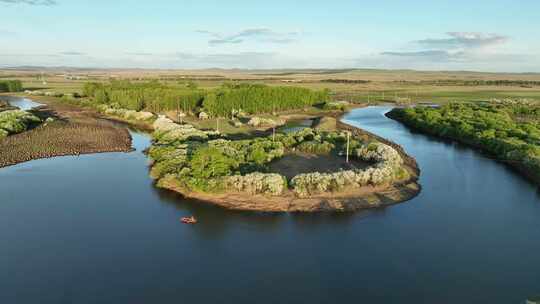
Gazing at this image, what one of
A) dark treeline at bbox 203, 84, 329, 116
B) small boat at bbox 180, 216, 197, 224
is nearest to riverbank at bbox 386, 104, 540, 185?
dark treeline at bbox 203, 84, 329, 116

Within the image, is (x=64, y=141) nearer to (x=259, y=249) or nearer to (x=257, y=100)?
(x=259, y=249)

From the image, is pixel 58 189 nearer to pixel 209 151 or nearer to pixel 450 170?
pixel 209 151

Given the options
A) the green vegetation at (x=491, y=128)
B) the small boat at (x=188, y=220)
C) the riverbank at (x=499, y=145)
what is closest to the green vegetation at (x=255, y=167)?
the small boat at (x=188, y=220)

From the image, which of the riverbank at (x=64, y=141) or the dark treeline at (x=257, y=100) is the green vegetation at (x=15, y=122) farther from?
the dark treeline at (x=257, y=100)

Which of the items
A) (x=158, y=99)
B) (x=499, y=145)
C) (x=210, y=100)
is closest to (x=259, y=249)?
(x=499, y=145)

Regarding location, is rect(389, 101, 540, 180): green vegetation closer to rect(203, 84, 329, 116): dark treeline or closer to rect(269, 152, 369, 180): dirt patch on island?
rect(269, 152, 369, 180): dirt patch on island
